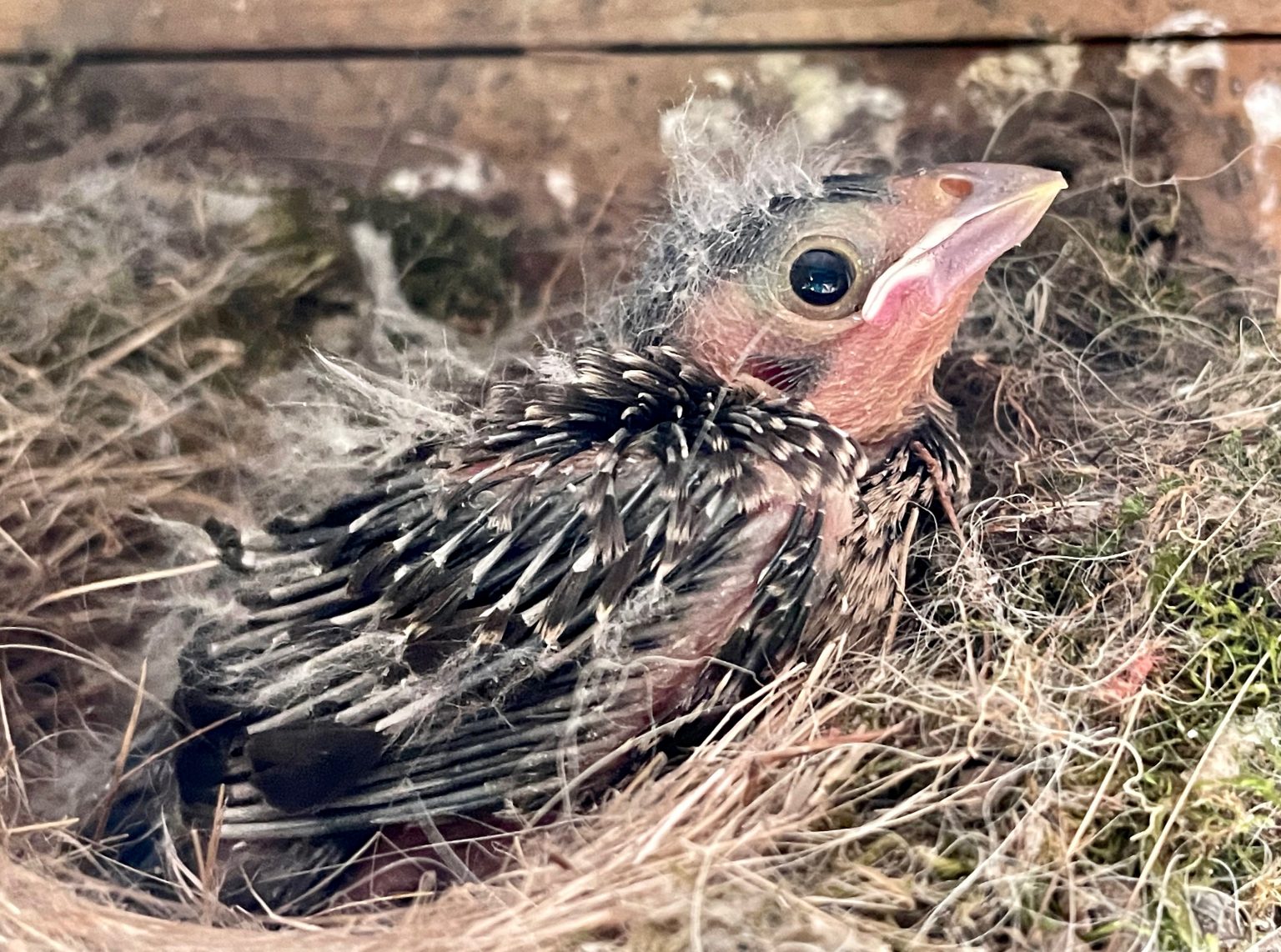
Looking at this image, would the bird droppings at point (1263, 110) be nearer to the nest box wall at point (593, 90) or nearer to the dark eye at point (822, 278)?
the nest box wall at point (593, 90)

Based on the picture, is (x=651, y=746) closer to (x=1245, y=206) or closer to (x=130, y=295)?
(x=130, y=295)

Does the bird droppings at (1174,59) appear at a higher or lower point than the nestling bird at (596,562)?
higher

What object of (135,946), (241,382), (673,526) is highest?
(241,382)

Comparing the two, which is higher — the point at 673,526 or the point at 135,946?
the point at 673,526

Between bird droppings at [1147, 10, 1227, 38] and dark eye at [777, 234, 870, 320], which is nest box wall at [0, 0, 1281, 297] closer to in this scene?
bird droppings at [1147, 10, 1227, 38]

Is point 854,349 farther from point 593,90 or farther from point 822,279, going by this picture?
point 593,90

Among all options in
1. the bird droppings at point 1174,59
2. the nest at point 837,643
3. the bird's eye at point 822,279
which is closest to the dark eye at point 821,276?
the bird's eye at point 822,279

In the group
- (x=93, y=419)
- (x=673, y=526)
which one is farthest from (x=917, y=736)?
(x=93, y=419)
